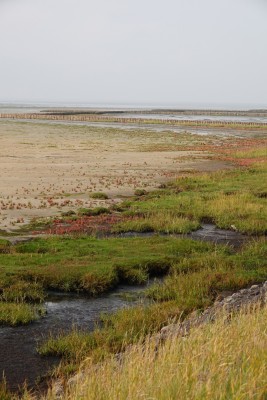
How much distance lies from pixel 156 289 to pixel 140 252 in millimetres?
3782

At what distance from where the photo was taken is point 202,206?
28062mm

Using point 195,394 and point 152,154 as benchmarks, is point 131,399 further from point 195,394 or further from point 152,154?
point 152,154

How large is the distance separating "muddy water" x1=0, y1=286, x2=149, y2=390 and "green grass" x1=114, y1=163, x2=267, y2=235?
7985mm

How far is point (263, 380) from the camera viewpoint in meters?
5.75

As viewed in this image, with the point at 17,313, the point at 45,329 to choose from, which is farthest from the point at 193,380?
the point at 17,313

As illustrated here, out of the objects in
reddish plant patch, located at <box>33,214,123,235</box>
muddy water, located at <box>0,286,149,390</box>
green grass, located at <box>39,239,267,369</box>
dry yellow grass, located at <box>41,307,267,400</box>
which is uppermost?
dry yellow grass, located at <box>41,307,267,400</box>

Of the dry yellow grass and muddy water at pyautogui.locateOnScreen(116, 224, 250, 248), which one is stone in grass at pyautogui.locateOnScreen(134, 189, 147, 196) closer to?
muddy water at pyautogui.locateOnScreen(116, 224, 250, 248)

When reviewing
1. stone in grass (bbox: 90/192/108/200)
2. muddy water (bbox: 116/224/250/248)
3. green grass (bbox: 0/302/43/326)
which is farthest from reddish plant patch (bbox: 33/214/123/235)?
green grass (bbox: 0/302/43/326)

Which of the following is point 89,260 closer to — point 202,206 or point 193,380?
point 202,206

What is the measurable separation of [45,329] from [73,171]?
107ft

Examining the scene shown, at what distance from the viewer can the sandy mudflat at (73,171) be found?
96.6 ft

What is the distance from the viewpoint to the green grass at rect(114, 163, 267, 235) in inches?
938

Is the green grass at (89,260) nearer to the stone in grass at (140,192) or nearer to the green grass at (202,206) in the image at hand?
the green grass at (202,206)

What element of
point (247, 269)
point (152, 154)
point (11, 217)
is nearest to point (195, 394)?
point (247, 269)
